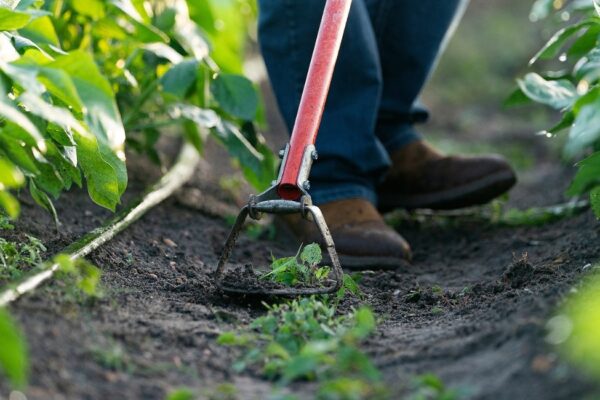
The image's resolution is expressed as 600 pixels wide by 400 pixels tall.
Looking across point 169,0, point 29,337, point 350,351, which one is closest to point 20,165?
point 29,337

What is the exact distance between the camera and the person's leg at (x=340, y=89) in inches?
106

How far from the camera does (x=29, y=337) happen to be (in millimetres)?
1457

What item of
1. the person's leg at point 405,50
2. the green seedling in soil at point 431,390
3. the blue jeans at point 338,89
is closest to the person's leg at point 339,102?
the blue jeans at point 338,89

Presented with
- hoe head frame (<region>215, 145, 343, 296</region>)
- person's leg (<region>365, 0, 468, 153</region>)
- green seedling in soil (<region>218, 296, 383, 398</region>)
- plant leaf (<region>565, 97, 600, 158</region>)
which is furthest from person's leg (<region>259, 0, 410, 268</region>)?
plant leaf (<region>565, 97, 600, 158</region>)

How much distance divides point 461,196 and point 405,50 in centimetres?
55

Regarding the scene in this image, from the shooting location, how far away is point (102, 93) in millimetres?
1558

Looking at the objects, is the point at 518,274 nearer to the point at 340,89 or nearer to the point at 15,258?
the point at 340,89

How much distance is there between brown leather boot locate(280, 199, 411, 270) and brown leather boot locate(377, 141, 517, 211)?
1.27 feet

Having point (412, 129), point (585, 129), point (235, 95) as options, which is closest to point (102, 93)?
point (585, 129)

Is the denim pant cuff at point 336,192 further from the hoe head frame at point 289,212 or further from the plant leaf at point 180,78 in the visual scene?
the hoe head frame at point 289,212

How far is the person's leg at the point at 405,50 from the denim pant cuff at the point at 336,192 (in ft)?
1.56

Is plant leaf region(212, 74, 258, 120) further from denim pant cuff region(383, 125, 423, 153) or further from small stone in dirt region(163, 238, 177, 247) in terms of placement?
denim pant cuff region(383, 125, 423, 153)

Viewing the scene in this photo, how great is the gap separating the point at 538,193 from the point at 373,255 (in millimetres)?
1369

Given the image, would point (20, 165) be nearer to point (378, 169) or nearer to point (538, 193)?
point (378, 169)
